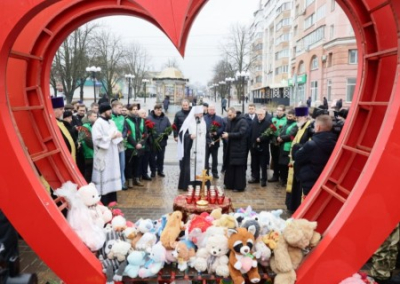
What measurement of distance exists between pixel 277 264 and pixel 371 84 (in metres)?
1.79

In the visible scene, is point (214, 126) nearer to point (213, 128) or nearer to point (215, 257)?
point (213, 128)

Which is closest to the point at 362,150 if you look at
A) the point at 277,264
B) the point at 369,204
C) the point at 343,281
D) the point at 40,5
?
the point at 369,204

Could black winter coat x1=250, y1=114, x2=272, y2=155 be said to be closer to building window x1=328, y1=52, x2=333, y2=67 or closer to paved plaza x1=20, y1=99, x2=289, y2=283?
paved plaza x1=20, y1=99, x2=289, y2=283

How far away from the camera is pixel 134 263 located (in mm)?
2793

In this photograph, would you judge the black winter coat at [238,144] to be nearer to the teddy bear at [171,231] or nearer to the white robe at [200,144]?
the white robe at [200,144]

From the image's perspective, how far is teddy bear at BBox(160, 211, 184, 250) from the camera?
2.91m

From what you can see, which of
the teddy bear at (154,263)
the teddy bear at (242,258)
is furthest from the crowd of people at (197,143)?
the teddy bear at (154,263)

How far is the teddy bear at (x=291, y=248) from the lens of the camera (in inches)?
105

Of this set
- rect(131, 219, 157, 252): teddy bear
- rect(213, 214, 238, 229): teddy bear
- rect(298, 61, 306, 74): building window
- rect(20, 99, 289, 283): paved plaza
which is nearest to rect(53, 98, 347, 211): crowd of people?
rect(20, 99, 289, 283): paved plaza

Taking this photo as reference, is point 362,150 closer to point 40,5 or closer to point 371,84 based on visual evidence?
point 371,84

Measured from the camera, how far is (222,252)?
9.14 ft

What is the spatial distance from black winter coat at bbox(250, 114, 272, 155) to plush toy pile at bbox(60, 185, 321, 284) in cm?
537

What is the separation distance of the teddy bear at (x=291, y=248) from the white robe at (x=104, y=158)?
4.10 metres

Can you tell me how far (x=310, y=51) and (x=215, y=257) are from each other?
1474 inches
